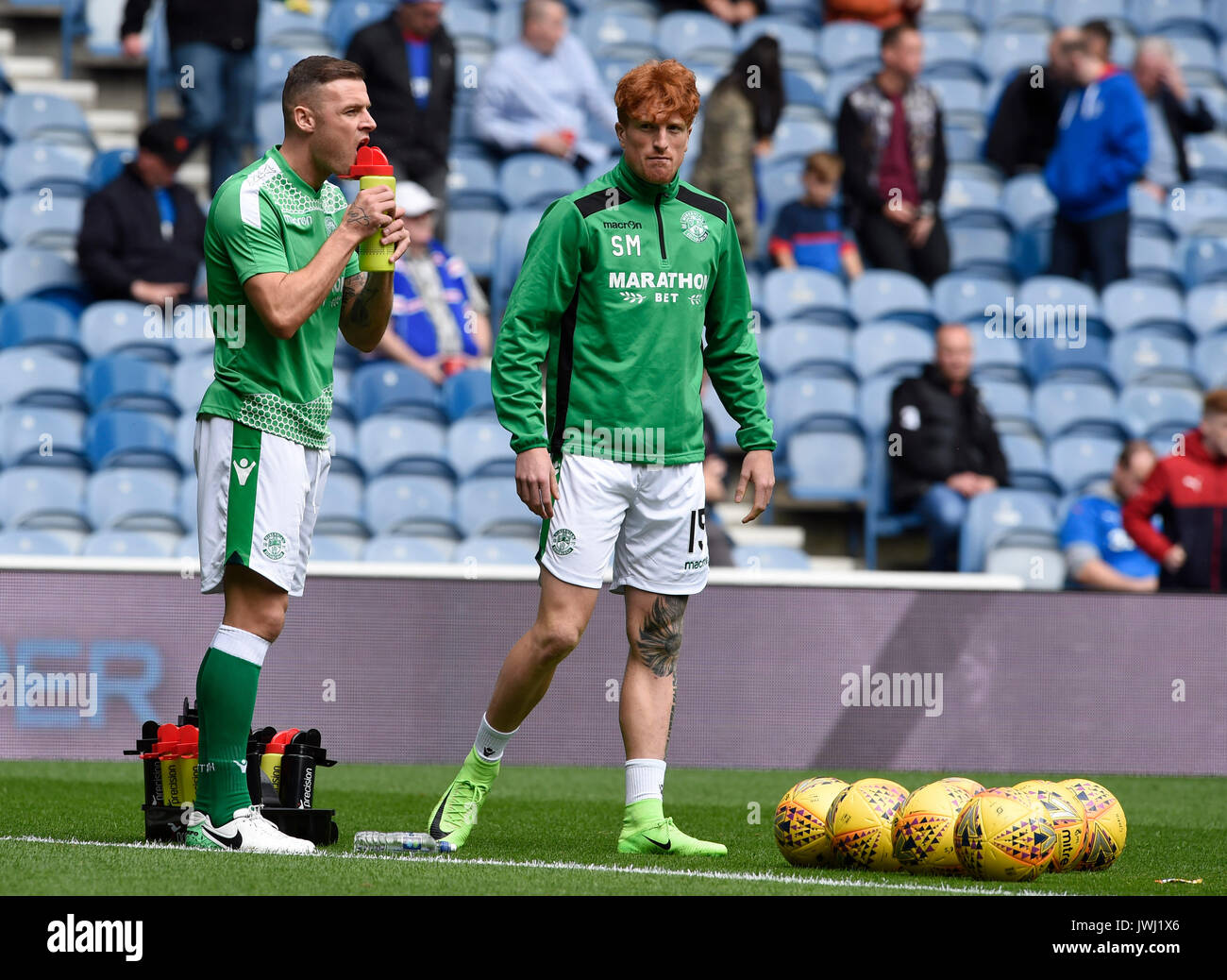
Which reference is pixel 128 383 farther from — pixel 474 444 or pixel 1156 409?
pixel 1156 409

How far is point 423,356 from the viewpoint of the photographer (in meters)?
11.1

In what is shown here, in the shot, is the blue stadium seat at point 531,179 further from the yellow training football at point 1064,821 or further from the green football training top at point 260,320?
the yellow training football at point 1064,821

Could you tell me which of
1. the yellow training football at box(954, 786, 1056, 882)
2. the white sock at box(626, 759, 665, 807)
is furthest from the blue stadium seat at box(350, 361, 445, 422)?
the yellow training football at box(954, 786, 1056, 882)

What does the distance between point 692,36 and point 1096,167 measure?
3.36 meters

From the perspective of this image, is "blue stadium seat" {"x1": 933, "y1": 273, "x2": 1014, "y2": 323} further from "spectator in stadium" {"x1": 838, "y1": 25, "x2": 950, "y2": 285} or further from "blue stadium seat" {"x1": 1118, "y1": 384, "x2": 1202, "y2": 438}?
"blue stadium seat" {"x1": 1118, "y1": 384, "x2": 1202, "y2": 438}

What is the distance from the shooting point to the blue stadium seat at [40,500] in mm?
9984

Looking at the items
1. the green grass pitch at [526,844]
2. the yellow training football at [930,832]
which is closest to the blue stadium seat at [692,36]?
the green grass pitch at [526,844]

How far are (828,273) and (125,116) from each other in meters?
5.20

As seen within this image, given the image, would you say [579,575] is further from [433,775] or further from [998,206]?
[998,206]

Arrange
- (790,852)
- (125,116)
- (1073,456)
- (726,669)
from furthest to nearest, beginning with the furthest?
(125,116) → (1073,456) → (726,669) → (790,852)

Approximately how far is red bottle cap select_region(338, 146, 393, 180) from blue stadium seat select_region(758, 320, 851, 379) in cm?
659

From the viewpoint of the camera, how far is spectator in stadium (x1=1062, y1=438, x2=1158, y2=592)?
33.5 ft

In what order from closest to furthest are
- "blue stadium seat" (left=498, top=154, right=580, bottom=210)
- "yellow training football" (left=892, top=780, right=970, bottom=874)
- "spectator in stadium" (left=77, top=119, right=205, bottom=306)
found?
"yellow training football" (left=892, top=780, right=970, bottom=874) < "spectator in stadium" (left=77, top=119, right=205, bottom=306) < "blue stadium seat" (left=498, top=154, right=580, bottom=210)
